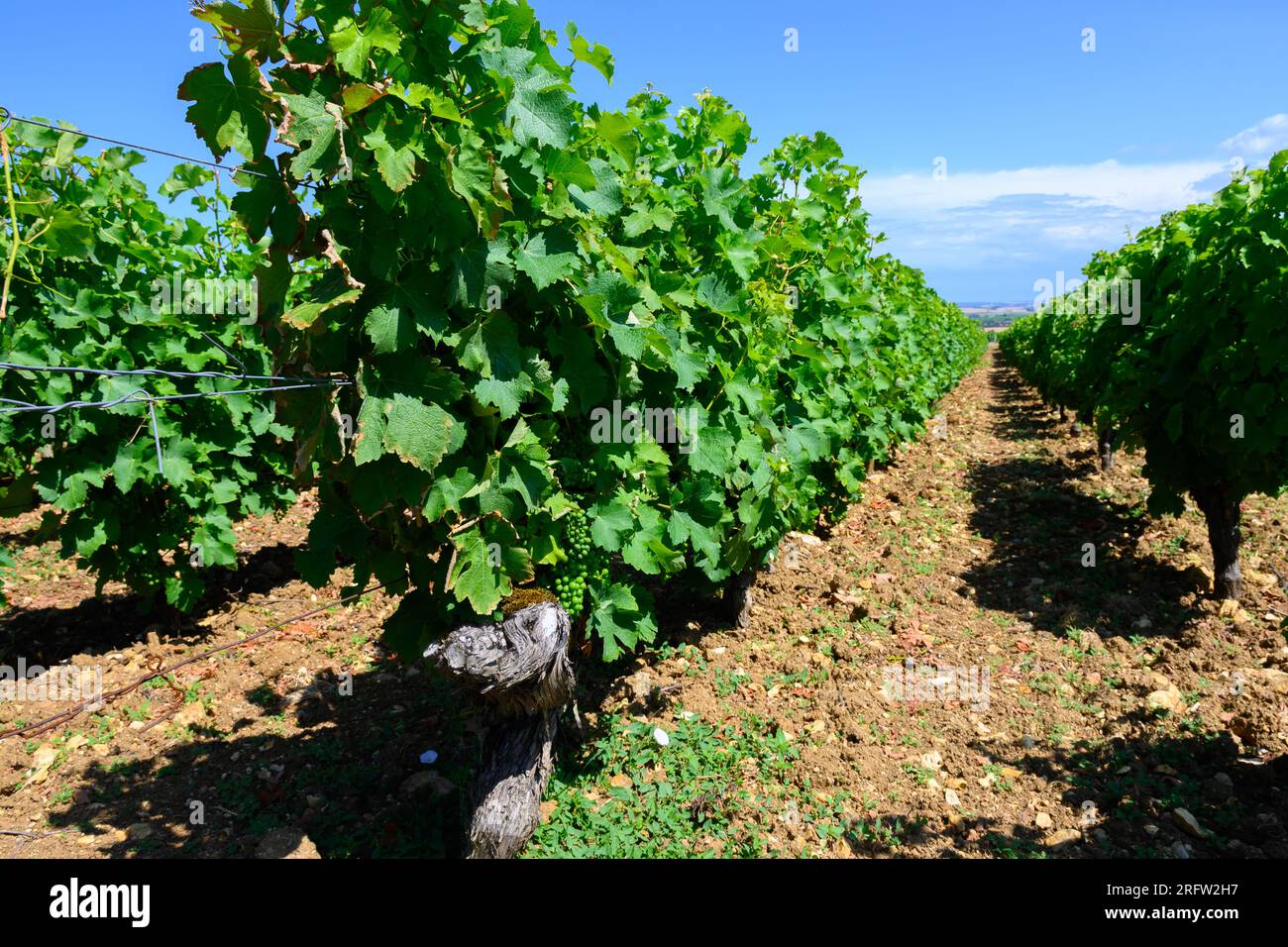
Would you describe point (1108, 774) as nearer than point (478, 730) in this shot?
No

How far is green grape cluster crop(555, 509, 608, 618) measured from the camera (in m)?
3.18

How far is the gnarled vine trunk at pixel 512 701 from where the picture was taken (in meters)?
2.81

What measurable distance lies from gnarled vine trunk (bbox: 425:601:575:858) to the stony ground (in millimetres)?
265

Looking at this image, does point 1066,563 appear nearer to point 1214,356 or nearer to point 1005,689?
point 1214,356

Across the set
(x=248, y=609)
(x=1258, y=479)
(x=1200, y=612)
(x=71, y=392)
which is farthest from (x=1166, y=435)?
(x=71, y=392)

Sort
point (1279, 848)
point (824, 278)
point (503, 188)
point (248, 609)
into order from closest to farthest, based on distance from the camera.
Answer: point (503, 188) < point (1279, 848) < point (824, 278) < point (248, 609)

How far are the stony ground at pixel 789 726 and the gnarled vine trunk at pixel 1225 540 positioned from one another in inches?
8.9

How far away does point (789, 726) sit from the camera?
427 centimetres

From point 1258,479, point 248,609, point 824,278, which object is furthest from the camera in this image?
point 248,609

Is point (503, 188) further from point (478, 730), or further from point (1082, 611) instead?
point (1082, 611)

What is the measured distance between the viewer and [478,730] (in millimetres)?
3395

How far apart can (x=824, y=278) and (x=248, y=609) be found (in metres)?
5.44

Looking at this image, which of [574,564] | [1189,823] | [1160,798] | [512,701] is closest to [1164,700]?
[1160,798]

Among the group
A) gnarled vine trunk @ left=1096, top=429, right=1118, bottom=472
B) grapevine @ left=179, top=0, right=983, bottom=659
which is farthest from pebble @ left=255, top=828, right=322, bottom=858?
gnarled vine trunk @ left=1096, top=429, right=1118, bottom=472
